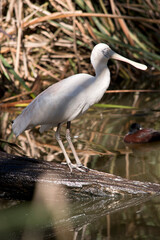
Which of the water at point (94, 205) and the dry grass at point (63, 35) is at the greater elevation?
the dry grass at point (63, 35)

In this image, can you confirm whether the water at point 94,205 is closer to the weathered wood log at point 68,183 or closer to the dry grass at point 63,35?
the weathered wood log at point 68,183

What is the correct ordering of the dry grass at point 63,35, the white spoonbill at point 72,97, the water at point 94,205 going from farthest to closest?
1. the dry grass at point 63,35
2. the white spoonbill at point 72,97
3. the water at point 94,205

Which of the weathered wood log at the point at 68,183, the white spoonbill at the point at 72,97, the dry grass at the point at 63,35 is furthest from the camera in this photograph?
the dry grass at the point at 63,35

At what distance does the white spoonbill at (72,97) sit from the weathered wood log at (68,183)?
29 cm

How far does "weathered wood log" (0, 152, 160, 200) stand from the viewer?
11.4ft

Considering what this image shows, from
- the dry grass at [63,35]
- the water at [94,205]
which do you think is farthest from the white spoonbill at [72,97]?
the dry grass at [63,35]

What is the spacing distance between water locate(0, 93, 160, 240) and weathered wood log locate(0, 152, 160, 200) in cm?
6

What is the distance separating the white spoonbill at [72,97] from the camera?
3.86 meters

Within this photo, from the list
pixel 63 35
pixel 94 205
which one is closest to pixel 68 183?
pixel 94 205

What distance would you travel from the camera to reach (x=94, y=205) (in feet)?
11.1

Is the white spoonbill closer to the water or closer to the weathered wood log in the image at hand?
the weathered wood log

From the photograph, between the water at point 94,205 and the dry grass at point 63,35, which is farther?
the dry grass at point 63,35

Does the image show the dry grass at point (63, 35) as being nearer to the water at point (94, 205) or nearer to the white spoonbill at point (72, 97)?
the water at point (94, 205)

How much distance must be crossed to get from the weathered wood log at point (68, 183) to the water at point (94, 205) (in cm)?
6
